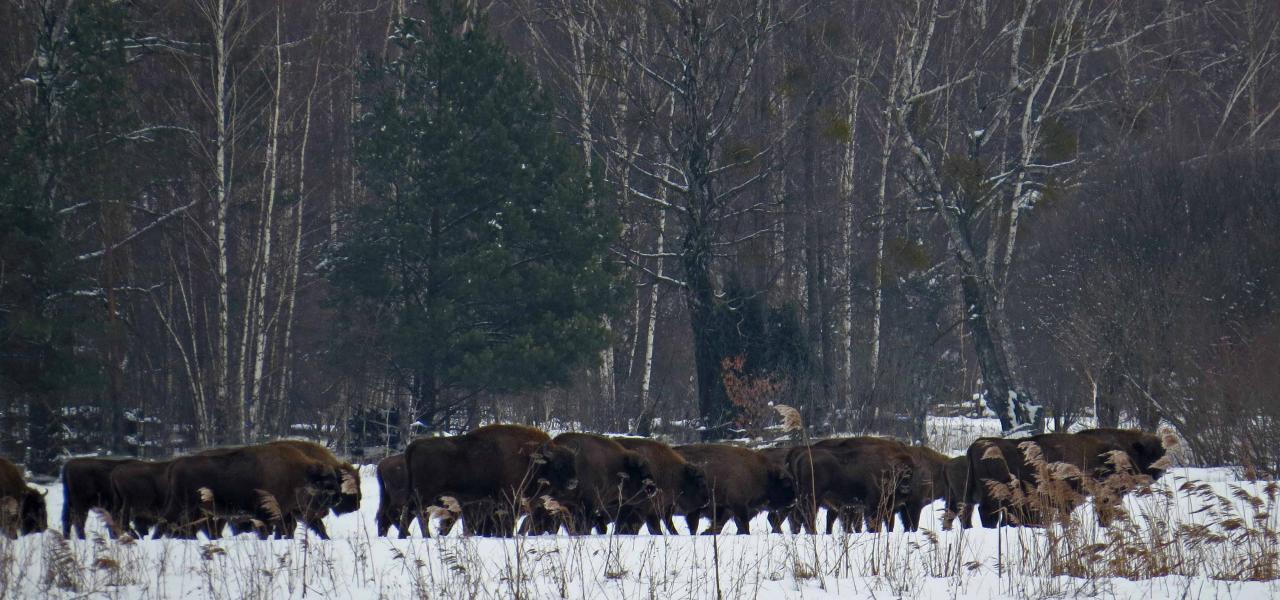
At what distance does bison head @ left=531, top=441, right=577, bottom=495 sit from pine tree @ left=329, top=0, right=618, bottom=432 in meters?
14.5

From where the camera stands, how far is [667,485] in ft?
36.5

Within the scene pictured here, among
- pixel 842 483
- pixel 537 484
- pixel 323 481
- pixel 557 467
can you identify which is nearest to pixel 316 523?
pixel 323 481

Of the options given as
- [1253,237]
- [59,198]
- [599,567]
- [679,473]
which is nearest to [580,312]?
[59,198]

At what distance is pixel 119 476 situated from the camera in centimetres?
1091

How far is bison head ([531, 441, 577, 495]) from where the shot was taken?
1050 centimetres

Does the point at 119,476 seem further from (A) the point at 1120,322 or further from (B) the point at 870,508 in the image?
(A) the point at 1120,322

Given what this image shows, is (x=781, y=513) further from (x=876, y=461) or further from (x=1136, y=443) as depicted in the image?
(x=1136, y=443)

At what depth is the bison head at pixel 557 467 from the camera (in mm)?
10500

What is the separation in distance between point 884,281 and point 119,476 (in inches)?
832

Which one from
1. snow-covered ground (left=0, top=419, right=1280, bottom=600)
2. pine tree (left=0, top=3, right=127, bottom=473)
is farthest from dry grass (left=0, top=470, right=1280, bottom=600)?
pine tree (left=0, top=3, right=127, bottom=473)

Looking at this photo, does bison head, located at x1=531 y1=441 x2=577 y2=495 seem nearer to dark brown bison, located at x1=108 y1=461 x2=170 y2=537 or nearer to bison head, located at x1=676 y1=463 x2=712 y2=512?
bison head, located at x1=676 y1=463 x2=712 y2=512

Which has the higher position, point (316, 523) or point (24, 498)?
point (24, 498)

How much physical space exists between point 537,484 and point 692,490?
4.86 ft

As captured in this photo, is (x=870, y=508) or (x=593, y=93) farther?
(x=593, y=93)
